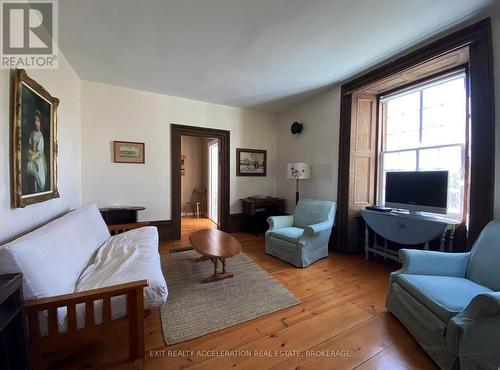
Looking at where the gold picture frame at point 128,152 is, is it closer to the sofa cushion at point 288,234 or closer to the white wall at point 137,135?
the white wall at point 137,135

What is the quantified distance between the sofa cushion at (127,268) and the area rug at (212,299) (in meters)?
0.37

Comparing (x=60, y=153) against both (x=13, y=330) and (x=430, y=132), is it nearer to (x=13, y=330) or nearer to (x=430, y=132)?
(x=13, y=330)

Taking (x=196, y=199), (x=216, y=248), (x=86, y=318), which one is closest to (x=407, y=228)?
(x=216, y=248)

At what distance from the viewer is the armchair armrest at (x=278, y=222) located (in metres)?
3.12

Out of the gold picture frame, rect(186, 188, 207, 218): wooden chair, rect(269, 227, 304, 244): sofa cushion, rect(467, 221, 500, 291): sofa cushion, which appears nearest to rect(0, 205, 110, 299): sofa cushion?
the gold picture frame

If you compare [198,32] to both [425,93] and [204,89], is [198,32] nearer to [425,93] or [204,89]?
[204,89]

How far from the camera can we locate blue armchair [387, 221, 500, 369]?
1120mm

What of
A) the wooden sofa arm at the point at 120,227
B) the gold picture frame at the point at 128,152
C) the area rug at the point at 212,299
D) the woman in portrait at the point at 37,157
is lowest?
the area rug at the point at 212,299

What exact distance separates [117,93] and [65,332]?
322cm

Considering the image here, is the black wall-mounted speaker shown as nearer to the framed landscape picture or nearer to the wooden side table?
the framed landscape picture

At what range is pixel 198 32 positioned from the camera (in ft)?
6.48

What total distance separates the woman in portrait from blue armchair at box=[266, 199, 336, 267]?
8.23ft

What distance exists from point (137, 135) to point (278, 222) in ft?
8.68

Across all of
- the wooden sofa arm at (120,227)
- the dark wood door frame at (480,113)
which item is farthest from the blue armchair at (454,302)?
the wooden sofa arm at (120,227)
